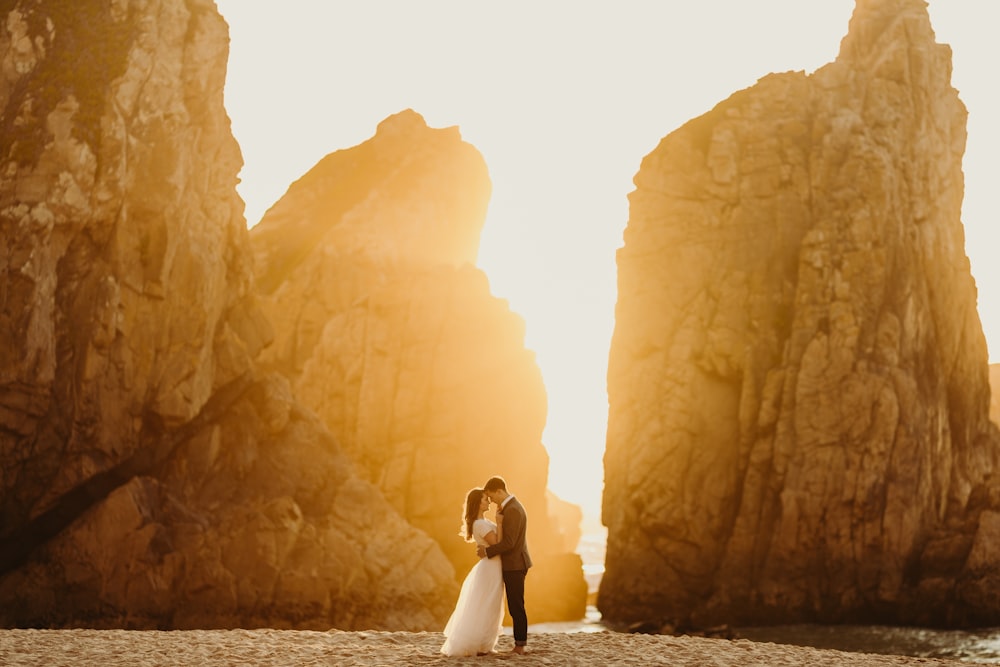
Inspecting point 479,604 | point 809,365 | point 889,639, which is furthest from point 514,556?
point 809,365

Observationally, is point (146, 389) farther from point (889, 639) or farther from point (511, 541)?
point (889, 639)

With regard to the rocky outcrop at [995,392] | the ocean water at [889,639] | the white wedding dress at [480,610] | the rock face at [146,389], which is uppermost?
the rocky outcrop at [995,392]

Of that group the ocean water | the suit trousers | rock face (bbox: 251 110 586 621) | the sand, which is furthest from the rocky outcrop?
the suit trousers

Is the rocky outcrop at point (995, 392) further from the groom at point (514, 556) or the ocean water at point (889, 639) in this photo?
the groom at point (514, 556)

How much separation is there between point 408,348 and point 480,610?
192 feet

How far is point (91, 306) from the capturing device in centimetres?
4000

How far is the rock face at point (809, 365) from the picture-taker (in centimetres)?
5800

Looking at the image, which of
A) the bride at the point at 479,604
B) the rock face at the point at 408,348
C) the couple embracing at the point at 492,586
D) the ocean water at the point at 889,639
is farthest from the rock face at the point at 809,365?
the bride at the point at 479,604

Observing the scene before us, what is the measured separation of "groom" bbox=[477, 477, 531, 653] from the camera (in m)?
18.7

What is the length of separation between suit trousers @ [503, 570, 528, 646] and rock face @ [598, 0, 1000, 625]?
1554 inches

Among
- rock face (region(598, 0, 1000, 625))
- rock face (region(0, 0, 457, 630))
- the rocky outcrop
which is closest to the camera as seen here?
rock face (region(0, 0, 457, 630))

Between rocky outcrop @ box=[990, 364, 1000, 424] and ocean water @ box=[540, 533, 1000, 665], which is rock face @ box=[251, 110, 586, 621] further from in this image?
rocky outcrop @ box=[990, 364, 1000, 424]

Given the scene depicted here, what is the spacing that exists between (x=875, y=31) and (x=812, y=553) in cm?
3736

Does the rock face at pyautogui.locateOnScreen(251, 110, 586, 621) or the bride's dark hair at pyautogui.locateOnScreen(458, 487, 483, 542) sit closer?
the bride's dark hair at pyautogui.locateOnScreen(458, 487, 483, 542)
